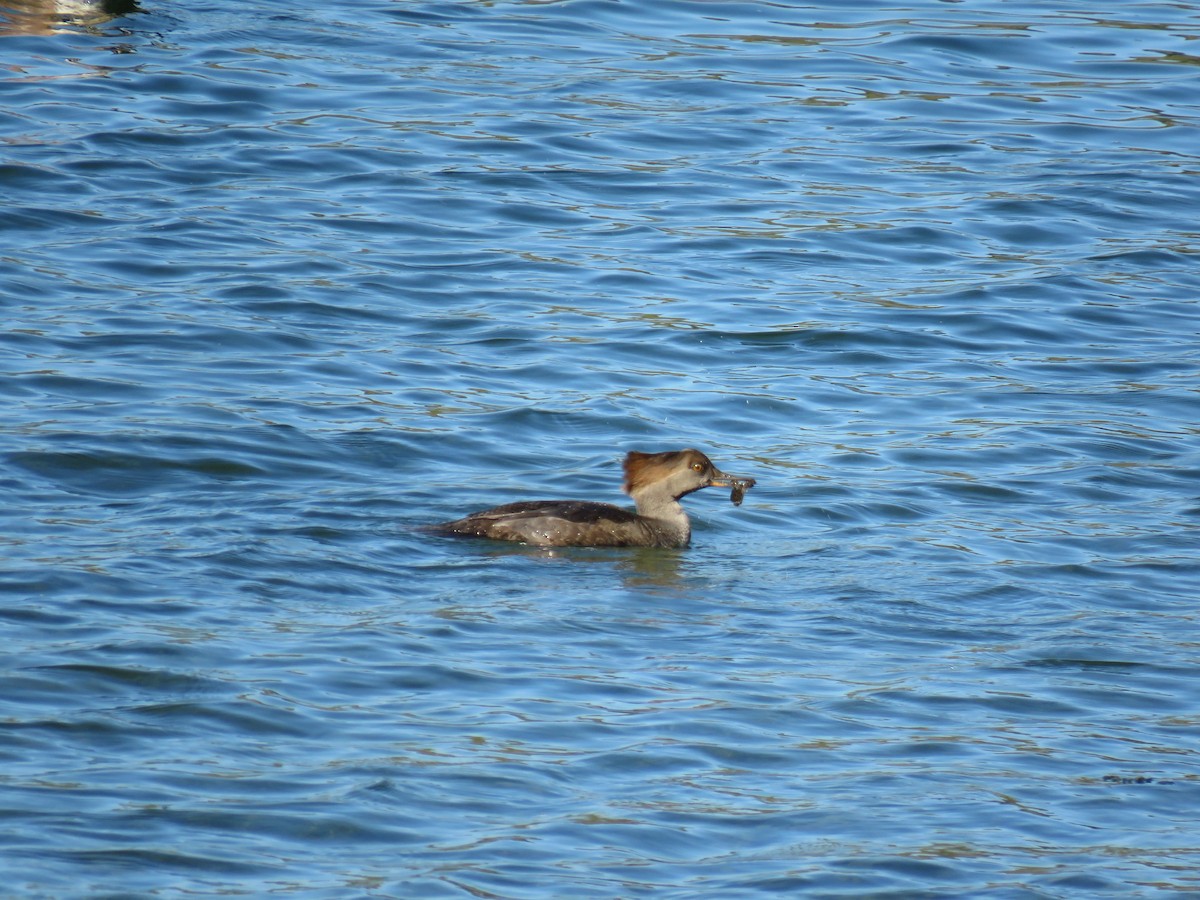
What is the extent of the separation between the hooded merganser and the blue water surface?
0.60 feet

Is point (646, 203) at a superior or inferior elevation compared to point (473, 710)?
superior

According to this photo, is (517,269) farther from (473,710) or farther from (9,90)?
(473,710)

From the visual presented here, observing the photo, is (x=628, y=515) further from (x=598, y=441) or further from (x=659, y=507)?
(x=598, y=441)

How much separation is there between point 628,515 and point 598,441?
4.09 ft

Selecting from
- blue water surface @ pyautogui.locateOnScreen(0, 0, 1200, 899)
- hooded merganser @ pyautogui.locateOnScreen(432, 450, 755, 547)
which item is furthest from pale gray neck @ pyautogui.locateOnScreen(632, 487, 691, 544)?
blue water surface @ pyautogui.locateOnScreen(0, 0, 1200, 899)

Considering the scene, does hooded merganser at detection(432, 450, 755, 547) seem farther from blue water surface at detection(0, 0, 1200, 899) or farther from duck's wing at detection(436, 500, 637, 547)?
blue water surface at detection(0, 0, 1200, 899)

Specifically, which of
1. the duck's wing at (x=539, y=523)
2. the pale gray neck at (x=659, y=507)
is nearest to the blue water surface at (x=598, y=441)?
the duck's wing at (x=539, y=523)

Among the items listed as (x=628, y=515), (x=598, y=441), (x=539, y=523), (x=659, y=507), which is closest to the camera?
(x=539, y=523)

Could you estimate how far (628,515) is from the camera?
35.6ft

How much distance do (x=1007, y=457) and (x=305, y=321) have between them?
495cm

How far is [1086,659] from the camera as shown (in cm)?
874

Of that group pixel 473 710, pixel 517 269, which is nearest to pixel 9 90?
pixel 517 269

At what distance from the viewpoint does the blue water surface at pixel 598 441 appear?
680cm

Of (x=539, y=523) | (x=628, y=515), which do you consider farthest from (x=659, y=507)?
(x=539, y=523)
